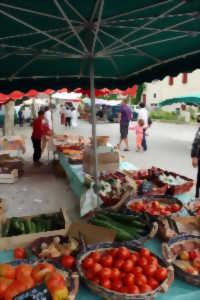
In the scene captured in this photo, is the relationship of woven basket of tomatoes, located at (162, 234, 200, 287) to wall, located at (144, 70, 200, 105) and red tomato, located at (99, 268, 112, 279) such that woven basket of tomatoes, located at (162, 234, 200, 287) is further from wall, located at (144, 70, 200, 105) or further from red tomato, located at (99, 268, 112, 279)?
wall, located at (144, 70, 200, 105)

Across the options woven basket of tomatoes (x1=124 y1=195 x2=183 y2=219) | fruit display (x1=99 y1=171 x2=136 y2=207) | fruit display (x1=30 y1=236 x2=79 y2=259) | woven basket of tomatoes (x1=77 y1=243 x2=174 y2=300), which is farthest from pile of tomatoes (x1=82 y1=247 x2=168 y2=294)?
fruit display (x1=99 y1=171 x2=136 y2=207)

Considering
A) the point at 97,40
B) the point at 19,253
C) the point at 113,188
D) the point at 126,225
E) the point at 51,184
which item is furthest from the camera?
the point at 51,184

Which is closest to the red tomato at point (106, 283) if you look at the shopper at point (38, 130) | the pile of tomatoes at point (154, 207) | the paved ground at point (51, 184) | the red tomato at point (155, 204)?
the pile of tomatoes at point (154, 207)

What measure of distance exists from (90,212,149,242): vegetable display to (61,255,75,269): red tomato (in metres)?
0.49

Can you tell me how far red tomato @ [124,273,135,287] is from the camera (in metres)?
1.71

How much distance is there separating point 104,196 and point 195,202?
1.10 metres

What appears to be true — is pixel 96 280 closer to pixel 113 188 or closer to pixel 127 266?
pixel 127 266

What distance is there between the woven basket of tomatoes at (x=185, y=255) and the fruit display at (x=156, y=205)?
479mm

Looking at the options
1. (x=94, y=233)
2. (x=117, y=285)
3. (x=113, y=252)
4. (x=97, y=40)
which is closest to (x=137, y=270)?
(x=117, y=285)

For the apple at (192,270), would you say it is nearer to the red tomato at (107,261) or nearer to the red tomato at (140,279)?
the red tomato at (140,279)

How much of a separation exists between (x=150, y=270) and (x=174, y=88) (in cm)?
3194

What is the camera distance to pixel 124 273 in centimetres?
183

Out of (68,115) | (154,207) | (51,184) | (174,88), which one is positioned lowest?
(51,184)

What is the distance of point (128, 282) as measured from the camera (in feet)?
5.62
